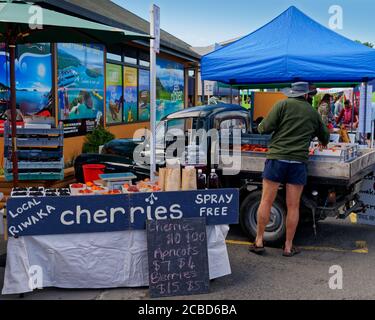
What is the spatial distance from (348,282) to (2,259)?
11.0 feet

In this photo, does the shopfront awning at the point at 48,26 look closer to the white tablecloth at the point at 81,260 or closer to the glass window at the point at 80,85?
the white tablecloth at the point at 81,260

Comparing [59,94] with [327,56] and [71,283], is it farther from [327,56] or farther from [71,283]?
[71,283]

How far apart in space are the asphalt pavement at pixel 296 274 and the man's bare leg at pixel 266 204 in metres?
0.30

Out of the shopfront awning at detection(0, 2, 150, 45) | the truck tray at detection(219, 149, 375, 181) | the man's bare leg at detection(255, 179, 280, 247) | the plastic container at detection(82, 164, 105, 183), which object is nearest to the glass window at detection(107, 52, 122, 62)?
the shopfront awning at detection(0, 2, 150, 45)

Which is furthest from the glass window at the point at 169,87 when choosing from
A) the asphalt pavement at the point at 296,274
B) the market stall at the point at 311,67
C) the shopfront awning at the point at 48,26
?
the asphalt pavement at the point at 296,274

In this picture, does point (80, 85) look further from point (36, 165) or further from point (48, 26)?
point (48, 26)

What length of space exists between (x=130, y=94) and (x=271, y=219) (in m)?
9.47

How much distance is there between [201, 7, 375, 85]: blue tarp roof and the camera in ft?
20.5

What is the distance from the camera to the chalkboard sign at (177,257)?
13.2 feet

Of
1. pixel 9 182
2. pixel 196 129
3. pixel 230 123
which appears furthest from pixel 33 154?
pixel 230 123

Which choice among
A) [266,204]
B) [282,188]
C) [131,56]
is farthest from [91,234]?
[131,56]

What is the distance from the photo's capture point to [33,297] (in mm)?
4023

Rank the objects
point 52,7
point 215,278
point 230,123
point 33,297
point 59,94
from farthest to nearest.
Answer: point 59,94 < point 52,7 < point 230,123 < point 215,278 < point 33,297

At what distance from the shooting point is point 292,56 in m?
6.26
